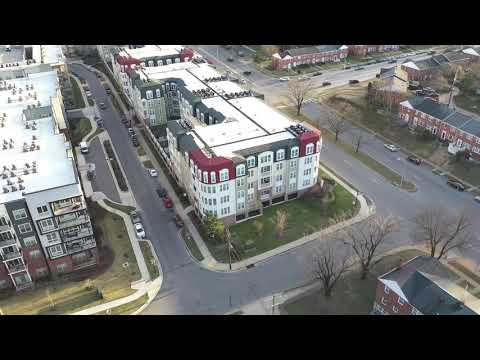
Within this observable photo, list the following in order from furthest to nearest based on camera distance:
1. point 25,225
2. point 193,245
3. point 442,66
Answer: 1. point 442,66
2. point 193,245
3. point 25,225

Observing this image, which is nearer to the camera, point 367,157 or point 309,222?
point 309,222

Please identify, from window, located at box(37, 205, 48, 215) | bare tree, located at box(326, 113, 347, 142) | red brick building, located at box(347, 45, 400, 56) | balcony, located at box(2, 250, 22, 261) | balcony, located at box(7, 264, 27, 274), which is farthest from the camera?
red brick building, located at box(347, 45, 400, 56)

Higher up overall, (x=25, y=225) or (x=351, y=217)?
(x=25, y=225)

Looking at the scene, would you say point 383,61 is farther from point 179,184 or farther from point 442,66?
point 179,184

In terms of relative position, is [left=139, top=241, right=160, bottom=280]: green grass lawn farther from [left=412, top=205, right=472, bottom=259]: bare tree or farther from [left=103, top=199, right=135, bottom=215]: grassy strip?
[left=412, top=205, right=472, bottom=259]: bare tree

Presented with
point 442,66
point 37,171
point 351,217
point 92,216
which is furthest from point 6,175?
point 442,66

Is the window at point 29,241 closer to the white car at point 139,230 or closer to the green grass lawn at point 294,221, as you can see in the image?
the white car at point 139,230

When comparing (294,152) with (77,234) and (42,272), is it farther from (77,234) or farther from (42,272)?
(42,272)

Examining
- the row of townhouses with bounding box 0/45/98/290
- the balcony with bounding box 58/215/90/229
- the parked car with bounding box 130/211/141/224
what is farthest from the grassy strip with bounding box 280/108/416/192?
the balcony with bounding box 58/215/90/229
